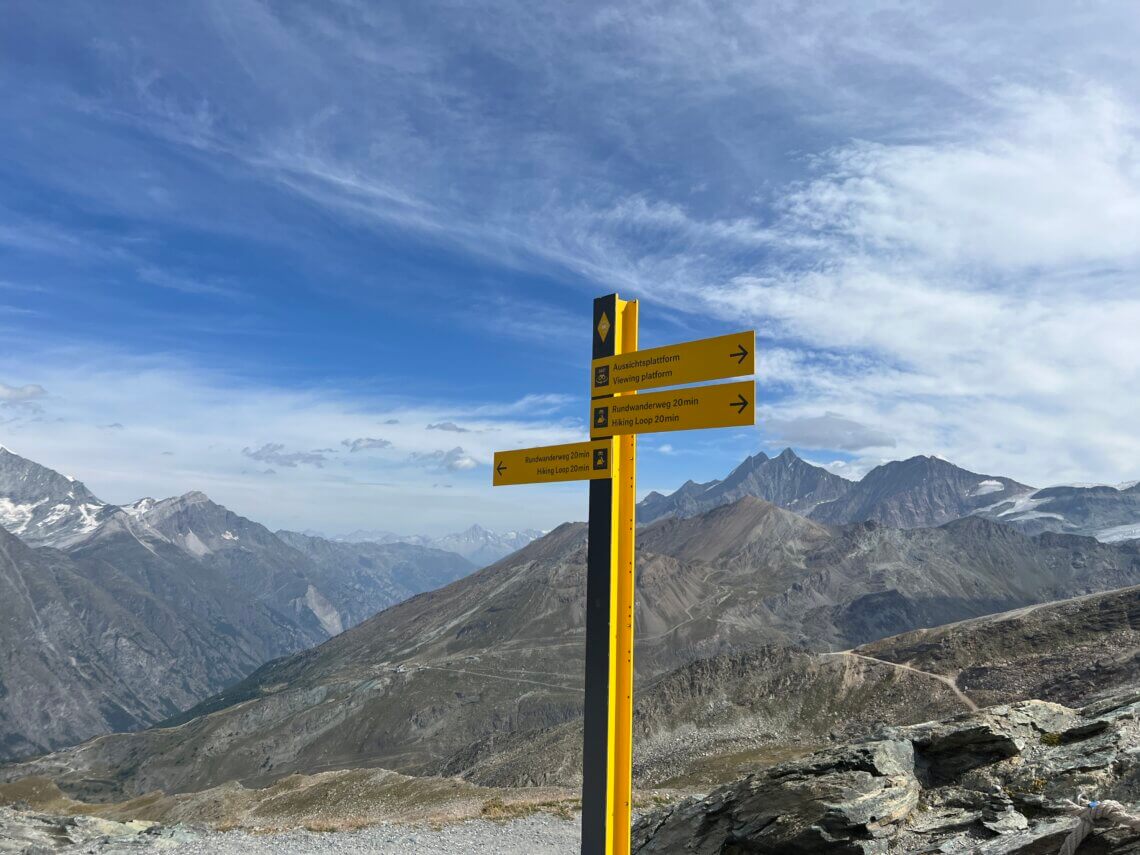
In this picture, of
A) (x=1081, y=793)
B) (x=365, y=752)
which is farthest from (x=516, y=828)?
(x=365, y=752)

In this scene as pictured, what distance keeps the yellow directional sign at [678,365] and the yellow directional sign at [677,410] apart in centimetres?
15

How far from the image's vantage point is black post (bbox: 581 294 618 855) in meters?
8.58

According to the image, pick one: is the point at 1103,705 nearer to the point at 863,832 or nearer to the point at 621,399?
the point at 863,832

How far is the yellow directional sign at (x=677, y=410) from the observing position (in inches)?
316

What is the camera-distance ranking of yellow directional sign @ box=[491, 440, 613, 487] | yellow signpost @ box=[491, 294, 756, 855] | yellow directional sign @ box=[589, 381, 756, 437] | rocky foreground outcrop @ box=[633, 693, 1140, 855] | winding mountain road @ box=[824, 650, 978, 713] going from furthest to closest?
winding mountain road @ box=[824, 650, 978, 713]
rocky foreground outcrop @ box=[633, 693, 1140, 855]
yellow directional sign @ box=[491, 440, 613, 487]
yellow signpost @ box=[491, 294, 756, 855]
yellow directional sign @ box=[589, 381, 756, 437]

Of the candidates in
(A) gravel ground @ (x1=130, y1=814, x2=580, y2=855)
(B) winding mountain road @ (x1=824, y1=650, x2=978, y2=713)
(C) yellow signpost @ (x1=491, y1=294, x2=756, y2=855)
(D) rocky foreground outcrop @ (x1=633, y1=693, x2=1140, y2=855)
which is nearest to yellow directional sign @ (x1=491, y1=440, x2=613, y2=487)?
(C) yellow signpost @ (x1=491, y1=294, x2=756, y2=855)

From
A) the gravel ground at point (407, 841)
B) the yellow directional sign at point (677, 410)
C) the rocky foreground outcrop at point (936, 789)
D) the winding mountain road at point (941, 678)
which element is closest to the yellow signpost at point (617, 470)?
the yellow directional sign at point (677, 410)

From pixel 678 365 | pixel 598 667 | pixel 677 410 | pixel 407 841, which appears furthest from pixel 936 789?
pixel 407 841

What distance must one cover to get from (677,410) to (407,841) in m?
23.6

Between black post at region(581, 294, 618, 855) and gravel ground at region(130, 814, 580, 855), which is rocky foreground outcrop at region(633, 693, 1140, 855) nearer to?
black post at region(581, 294, 618, 855)

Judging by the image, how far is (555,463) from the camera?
384 inches

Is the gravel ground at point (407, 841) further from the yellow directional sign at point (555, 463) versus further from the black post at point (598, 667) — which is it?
the yellow directional sign at point (555, 463)

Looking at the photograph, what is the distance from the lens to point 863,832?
11.4 meters

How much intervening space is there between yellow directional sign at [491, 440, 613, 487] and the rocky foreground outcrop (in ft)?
22.3
